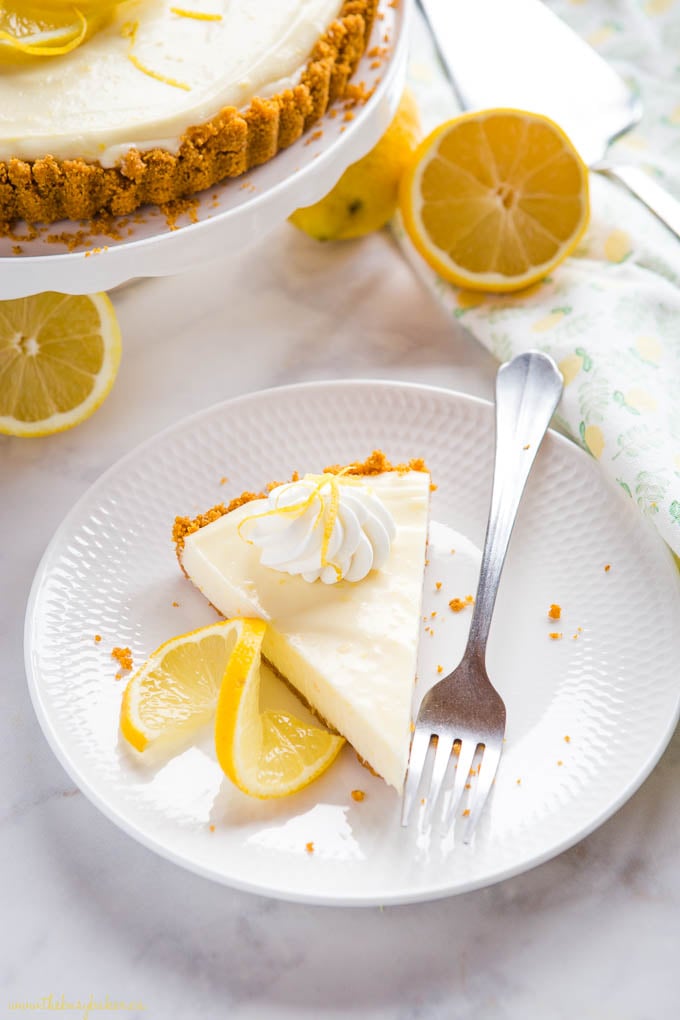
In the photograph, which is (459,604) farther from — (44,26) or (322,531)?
(44,26)

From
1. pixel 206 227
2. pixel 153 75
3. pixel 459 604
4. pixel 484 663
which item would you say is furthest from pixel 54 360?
pixel 484 663

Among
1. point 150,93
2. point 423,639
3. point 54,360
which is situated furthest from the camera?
point 54,360

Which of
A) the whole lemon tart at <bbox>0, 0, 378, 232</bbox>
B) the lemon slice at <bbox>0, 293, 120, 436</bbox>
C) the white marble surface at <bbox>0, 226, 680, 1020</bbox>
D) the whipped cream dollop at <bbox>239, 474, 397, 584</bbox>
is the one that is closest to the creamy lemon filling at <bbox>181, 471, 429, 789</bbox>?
the whipped cream dollop at <bbox>239, 474, 397, 584</bbox>

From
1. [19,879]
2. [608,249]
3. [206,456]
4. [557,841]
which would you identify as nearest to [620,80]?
[608,249]

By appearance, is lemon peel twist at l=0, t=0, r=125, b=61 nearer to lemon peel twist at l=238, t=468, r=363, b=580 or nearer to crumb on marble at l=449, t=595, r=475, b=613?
lemon peel twist at l=238, t=468, r=363, b=580

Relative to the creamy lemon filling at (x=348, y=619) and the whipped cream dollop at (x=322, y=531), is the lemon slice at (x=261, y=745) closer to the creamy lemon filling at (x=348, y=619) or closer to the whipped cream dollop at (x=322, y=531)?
the creamy lemon filling at (x=348, y=619)

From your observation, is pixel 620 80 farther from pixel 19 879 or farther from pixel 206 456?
pixel 19 879
